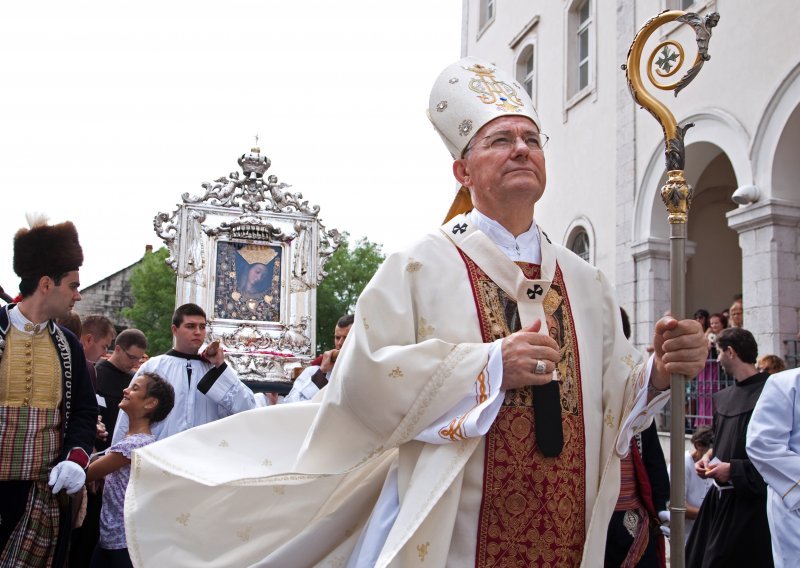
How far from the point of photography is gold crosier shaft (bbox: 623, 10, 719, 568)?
2613 mm

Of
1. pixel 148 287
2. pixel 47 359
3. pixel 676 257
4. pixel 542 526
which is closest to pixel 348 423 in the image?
pixel 542 526

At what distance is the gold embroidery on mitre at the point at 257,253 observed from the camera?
13.0 m

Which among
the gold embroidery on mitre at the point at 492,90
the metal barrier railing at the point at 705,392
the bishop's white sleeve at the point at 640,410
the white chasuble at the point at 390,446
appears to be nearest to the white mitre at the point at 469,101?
the gold embroidery on mitre at the point at 492,90

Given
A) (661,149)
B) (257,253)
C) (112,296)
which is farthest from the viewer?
(112,296)

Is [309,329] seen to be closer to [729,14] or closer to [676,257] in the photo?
[729,14]

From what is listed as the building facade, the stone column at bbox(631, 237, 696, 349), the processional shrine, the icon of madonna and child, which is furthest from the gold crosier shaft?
the building facade

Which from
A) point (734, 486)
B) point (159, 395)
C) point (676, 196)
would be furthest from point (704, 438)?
point (676, 196)

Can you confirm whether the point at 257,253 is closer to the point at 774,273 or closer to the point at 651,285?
the point at 651,285

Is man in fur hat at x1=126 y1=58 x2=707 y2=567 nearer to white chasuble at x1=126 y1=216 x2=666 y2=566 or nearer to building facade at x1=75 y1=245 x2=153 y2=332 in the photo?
white chasuble at x1=126 y1=216 x2=666 y2=566

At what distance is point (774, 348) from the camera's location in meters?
9.31

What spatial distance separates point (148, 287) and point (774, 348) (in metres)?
30.5

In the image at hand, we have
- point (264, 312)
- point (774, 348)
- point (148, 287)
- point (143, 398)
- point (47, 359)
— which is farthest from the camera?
point (148, 287)

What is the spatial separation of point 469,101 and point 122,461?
9.32 feet

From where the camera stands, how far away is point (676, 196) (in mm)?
2715
